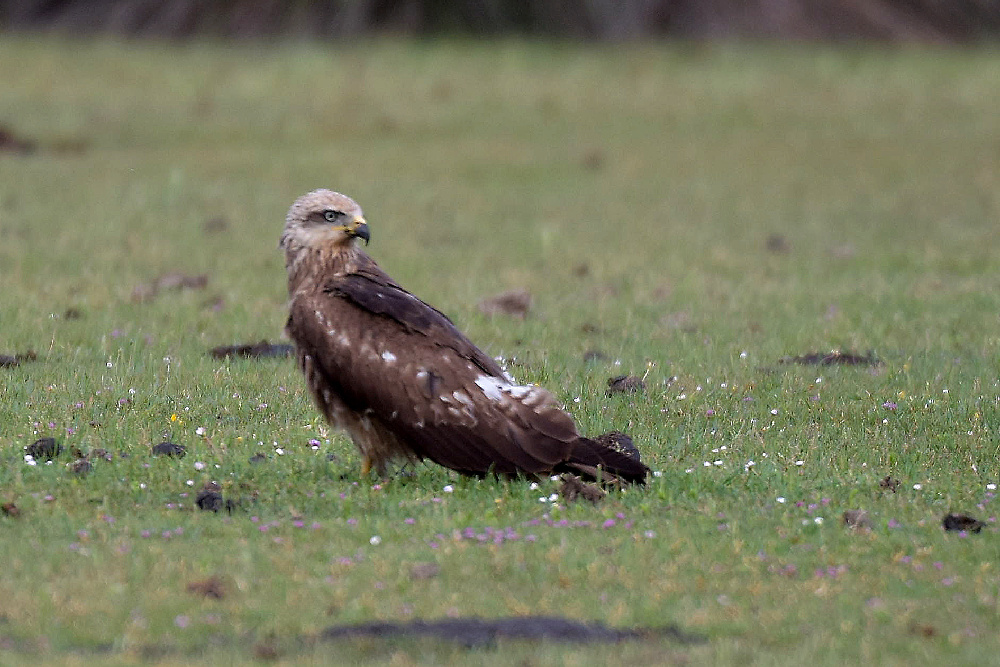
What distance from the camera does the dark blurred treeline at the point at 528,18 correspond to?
30.8m

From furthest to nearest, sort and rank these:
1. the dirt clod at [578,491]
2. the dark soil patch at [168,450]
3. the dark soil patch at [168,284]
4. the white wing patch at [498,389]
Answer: the dark soil patch at [168,284], the dark soil patch at [168,450], the white wing patch at [498,389], the dirt clod at [578,491]

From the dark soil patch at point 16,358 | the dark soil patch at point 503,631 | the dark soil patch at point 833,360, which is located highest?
the dark soil patch at point 833,360

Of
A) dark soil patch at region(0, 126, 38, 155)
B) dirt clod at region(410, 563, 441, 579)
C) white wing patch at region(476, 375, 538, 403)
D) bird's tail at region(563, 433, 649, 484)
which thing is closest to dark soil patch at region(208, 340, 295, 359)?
white wing patch at region(476, 375, 538, 403)

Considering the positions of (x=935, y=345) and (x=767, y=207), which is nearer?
(x=935, y=345)

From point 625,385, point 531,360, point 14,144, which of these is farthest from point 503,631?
point 14,144

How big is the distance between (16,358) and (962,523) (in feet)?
20.4

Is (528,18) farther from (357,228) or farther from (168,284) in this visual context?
(357,228)

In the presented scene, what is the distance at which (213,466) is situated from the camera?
795 centimetres

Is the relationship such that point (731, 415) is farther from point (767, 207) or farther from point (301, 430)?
point (767, 207)

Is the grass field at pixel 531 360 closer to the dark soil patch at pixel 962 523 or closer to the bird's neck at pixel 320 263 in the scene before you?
the dark soil patch at pixel 962 523

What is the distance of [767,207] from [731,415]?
33.9 ft

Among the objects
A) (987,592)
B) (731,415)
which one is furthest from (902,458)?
(987,592)

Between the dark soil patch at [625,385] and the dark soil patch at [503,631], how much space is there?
12.3 ft

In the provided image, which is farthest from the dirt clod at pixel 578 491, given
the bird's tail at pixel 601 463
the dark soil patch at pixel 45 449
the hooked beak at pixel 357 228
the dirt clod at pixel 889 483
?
the dark soil patch at pixel 45 449
